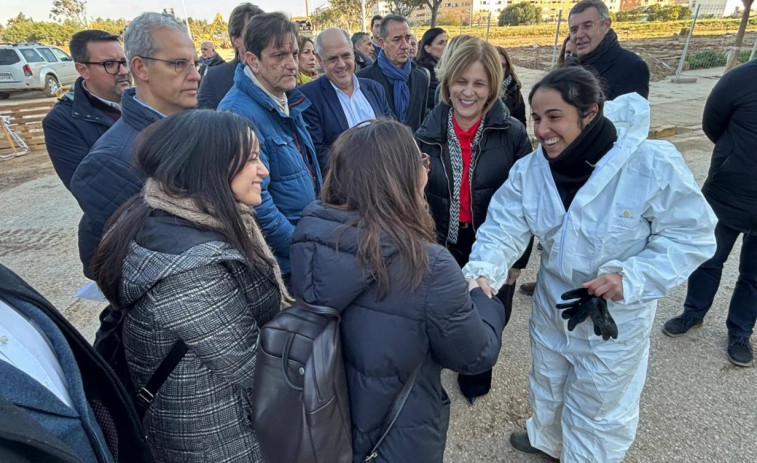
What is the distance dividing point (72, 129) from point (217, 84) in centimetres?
140

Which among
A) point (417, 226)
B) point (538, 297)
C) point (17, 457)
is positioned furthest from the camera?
point (538, 297)

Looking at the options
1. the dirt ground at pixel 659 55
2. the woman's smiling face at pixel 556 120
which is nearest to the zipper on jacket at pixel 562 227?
the woman's smiling face at pixel 556 120

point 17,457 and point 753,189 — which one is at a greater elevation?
point 17,457

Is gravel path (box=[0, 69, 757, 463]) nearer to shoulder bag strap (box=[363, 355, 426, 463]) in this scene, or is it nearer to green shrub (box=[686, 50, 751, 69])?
shoulder bag strap (box=[363, 355, 426, 463])

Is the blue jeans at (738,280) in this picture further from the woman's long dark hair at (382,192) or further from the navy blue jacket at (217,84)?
the navy blue jacket at (217,84)

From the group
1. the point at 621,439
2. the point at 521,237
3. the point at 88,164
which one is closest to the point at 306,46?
the point at 88,164

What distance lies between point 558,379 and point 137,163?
1.93 meters

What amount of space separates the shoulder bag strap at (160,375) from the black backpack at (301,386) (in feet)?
0.95

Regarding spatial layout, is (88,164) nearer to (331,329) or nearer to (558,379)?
(331,329)

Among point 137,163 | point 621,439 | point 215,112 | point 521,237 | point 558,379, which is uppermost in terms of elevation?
point 215,112

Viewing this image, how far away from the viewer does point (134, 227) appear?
47.6 inches

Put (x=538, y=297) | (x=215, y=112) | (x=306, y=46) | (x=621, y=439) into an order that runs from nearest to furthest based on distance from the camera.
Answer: (x=215, y=112), (x=621, y=439), (x=538, y=297), (x=306, y=46)

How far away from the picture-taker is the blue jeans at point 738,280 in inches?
104

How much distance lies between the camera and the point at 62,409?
0.77 meters
